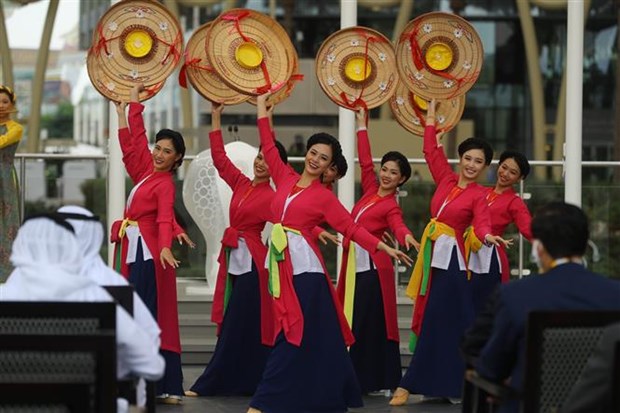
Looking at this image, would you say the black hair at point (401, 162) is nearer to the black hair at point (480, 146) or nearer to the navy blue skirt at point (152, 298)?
the black hair at point (480, 146)

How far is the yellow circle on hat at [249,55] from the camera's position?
9.33m

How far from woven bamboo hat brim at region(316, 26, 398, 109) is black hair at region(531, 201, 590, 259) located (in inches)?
179

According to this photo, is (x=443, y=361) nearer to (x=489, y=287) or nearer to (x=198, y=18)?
(x=489, y=287)

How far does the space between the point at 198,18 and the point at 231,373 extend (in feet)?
50.8

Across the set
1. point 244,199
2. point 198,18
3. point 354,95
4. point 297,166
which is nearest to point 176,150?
point 244,199

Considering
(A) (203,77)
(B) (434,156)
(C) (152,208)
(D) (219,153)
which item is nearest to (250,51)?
(A) (203,77)

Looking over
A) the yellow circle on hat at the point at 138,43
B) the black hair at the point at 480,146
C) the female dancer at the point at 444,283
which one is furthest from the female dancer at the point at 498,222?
the yellow circle on hat at the point at 138,43

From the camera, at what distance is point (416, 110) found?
34.0 feet

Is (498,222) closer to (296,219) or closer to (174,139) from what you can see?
(296,219)

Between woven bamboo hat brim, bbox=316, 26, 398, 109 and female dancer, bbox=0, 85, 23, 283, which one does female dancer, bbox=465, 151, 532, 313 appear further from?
female dancer, bbox=0, 85, 23, 283

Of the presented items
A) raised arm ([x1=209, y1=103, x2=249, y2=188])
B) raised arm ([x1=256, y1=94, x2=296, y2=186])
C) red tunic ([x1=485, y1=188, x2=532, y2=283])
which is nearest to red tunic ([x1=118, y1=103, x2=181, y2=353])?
raised arm ([x1=209, y1=103, x2=249, y2=188])

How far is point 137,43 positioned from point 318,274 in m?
2.04

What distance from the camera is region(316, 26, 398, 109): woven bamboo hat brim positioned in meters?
9.80

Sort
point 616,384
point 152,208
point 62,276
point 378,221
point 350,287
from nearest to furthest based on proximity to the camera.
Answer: point 616,384 < point 62,276 < point 152,208 < point 378,221 < point 350,287
